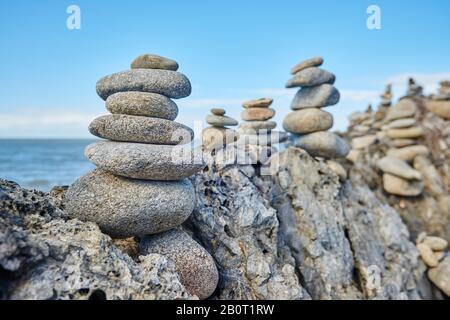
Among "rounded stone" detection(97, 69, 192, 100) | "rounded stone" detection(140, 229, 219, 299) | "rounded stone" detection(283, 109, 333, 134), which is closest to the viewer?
"rounded stone" detection(140, 229, 219, 299)

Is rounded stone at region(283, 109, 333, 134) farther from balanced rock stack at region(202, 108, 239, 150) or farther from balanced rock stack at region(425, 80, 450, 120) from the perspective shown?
balanced rock stack at region(425, 80, 450, 120)

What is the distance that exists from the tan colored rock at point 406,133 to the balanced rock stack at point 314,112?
6163 mm

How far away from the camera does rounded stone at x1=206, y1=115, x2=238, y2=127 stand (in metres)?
7.07

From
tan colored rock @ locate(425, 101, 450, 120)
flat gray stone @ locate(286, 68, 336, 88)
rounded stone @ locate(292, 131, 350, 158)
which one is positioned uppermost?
flat gray stone @ locate(286, 68, 336, 88)

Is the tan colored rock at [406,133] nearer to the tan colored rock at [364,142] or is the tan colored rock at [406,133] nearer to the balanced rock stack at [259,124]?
the tan colored rock at [364,142]

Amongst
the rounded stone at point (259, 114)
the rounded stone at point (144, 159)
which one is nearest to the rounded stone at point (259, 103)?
the rounded stone at point (259, 114)

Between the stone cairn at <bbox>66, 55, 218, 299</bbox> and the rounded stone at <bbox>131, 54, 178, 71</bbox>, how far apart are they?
14mm

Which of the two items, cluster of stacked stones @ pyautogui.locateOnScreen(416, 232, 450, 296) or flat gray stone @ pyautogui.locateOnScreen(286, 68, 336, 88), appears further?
cluster of stacked stones @ pyautogui.locateOnScreen(416, 232, 450, 296)

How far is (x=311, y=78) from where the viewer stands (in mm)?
8062

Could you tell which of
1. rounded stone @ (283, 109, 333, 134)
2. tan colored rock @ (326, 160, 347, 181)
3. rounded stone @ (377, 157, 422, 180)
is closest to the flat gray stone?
rounded stone @ (283, 109, 333, 134)

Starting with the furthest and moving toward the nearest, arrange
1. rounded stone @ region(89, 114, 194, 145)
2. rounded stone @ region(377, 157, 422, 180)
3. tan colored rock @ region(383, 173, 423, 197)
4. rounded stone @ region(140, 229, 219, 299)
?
1. tan colored rock @ region(383, 173, 423, 197)
2. rounded stone @ region(377, 157, 422, 180)
3. rounded stone @ region(89, 114, 194, 145)
4. rounded stone @ region(140, 229, 219, 299)

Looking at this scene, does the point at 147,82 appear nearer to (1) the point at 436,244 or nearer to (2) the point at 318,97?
(2) the point at 318,97

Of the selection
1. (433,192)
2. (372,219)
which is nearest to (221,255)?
(372,219)

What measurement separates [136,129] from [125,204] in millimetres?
1027
